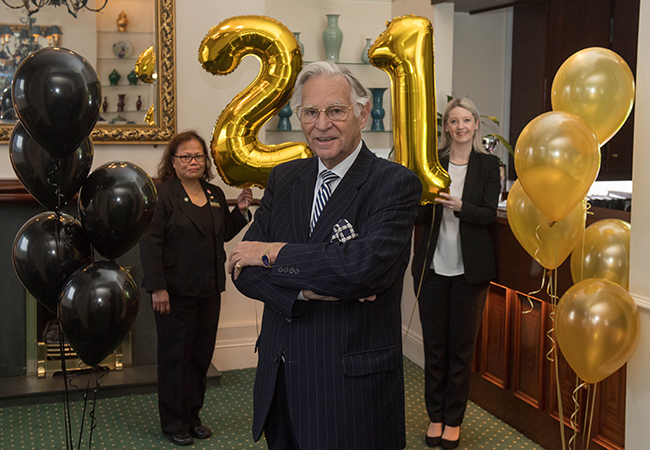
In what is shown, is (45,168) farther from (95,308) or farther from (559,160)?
(559,160)

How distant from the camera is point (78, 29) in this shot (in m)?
3.66

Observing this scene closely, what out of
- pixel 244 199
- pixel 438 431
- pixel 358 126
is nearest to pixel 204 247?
pixel 244 199

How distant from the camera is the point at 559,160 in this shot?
191cm

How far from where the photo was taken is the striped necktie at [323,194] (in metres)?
1.70

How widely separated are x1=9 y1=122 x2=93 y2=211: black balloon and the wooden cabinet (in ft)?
12.5

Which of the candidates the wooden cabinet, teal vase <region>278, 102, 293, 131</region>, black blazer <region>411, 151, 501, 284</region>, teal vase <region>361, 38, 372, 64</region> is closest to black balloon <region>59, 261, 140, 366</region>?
black blazer <region>411, 151, 501, 284</region>

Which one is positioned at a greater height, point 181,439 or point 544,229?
point 544,229

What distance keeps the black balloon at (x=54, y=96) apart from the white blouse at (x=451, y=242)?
193 centimetres

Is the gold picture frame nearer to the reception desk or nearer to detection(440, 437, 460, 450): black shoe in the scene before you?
the reception desk

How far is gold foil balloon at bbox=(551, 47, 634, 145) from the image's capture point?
6.46 ft

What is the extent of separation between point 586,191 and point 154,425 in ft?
8.05

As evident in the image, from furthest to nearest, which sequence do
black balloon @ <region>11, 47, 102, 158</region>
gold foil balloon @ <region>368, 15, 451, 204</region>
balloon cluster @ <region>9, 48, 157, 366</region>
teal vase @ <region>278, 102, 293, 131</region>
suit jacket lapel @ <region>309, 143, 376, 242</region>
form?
teal vase @ <region>278, 102, 293, 131</region>, gold foil balloon @ <region>368, 15, 451, 204</region>, suit jacket lapel @ <region>309, 143, 376, 242</region>, balloon cluster @ <region>9, 48, 157, 366</region>, black balloon @ <region>11, 47, 102, 158</region>

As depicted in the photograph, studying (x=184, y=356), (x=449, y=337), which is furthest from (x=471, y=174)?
(x=184, y=356)

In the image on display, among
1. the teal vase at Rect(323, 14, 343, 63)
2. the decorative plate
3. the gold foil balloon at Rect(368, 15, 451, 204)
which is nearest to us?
the gold foil balloon at Rect(368, 15, 451, 204)
